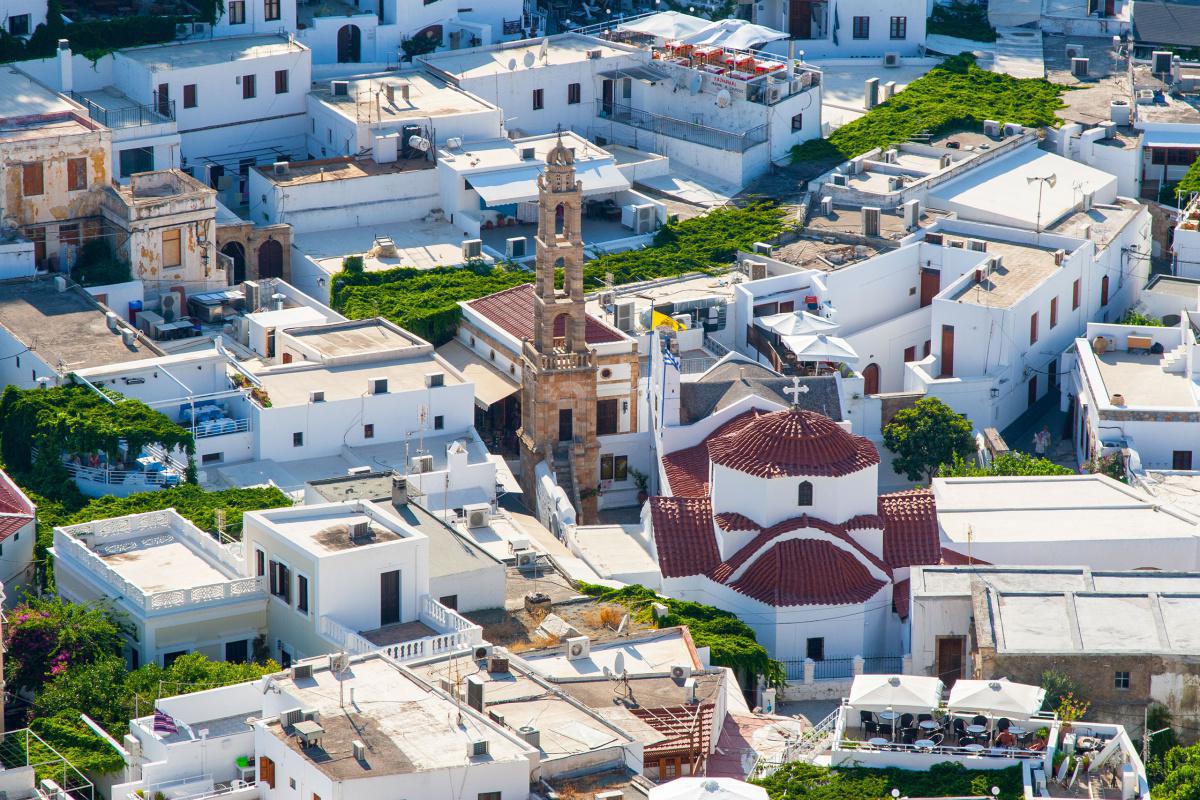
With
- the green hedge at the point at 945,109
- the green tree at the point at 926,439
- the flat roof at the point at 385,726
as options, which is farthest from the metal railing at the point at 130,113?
the flat roof at the point at 385,726

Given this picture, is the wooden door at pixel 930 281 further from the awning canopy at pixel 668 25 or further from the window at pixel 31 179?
the window at pixel 31 179

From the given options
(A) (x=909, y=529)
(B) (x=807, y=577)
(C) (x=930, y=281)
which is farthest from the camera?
(C) (x=930, y=281)

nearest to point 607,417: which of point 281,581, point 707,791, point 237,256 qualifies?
point 237,256

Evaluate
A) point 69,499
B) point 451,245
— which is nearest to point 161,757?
point 69,499

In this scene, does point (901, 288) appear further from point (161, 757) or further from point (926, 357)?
point (161, 757)

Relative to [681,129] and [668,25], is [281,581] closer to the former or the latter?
[681,129]

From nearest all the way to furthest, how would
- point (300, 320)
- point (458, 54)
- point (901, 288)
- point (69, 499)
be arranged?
1. point (69, 499)
2. point (300, 320)
3. point (901, 288)
4. point (458, 54)

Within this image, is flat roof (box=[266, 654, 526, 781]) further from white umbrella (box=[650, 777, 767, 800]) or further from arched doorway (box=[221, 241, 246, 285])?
arched doorway (box=[221, 241, 246, 285])
